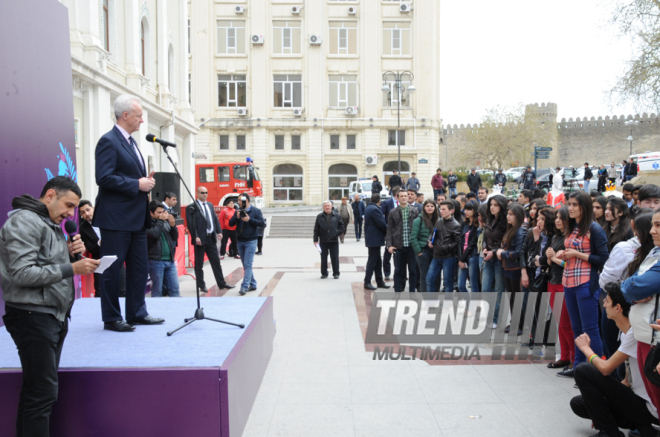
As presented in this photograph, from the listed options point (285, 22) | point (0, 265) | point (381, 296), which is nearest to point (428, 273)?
point (381, 296)

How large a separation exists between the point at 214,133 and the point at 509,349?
36244mm

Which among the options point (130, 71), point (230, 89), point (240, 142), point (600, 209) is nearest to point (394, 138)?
point (240, 142)

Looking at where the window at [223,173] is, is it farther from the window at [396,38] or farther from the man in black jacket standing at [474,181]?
the window at [396,38]

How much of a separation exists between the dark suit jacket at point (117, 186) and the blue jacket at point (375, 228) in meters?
6.86

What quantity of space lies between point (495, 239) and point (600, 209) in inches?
68.5

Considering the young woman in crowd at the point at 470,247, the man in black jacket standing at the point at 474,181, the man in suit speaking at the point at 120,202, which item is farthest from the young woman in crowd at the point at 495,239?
the man in black jacket standing at the point at 474,181

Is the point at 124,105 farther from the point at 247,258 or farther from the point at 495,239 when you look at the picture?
the point at 247,258

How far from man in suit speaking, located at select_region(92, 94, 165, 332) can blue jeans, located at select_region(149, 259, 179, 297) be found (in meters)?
4.22

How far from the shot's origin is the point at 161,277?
9000mm

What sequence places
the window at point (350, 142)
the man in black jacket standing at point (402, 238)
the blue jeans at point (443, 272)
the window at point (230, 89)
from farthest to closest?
the window at point (350, 142), the window at point (230, 89), the man in black jacket standing at point (402, 238), the blue jeans at point (443, 272)

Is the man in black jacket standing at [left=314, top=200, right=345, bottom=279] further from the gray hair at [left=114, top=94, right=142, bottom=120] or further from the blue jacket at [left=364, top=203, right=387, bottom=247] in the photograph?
the gray hair at [left=114, top=94, right=142, bottom=120]

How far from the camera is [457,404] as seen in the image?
16.8 feet

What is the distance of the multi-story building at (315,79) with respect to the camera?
4019cm

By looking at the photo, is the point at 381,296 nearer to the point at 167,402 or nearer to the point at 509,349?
the point at 509,349
